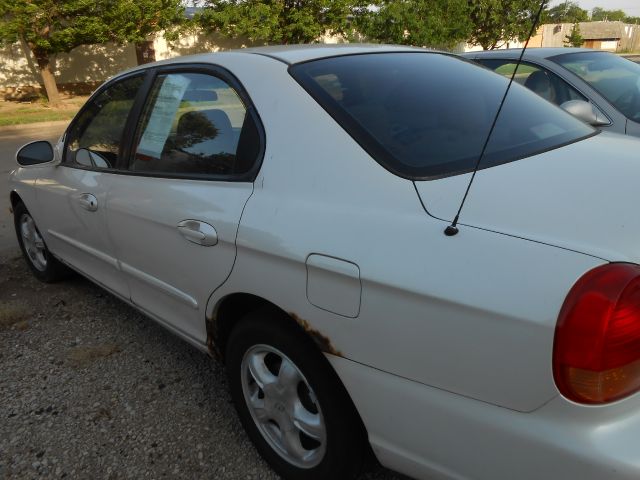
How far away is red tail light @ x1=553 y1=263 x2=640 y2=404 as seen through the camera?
126 centimetres

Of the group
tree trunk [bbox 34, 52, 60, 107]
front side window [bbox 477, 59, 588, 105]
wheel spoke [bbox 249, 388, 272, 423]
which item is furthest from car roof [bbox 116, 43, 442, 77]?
tree trunk [bbox 34, 52, 60, 107]

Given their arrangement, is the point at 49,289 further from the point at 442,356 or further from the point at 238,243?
the point at 442,356

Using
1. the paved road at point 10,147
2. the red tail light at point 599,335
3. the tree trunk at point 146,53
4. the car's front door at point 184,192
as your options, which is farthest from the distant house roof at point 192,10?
the red tail light at point 599,335

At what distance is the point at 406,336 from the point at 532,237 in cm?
42

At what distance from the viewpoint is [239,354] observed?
7.18 ft

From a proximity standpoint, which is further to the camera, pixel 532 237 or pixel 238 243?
pixel 238 243

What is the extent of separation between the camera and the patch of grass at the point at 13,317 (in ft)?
12.0

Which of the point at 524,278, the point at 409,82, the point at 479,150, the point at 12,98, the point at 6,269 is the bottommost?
→ the point at 12,98

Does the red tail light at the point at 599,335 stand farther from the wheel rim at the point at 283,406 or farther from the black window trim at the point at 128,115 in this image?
the black window trim at the point at 128,115

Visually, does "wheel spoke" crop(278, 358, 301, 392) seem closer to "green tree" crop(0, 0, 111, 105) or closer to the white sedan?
the white sedan

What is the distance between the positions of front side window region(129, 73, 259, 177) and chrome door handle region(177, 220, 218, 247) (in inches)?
9.0

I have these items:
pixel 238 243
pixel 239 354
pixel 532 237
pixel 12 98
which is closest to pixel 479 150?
pixel 532 237

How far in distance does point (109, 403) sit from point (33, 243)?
2.03 metres

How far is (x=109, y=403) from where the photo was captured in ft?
9.05
